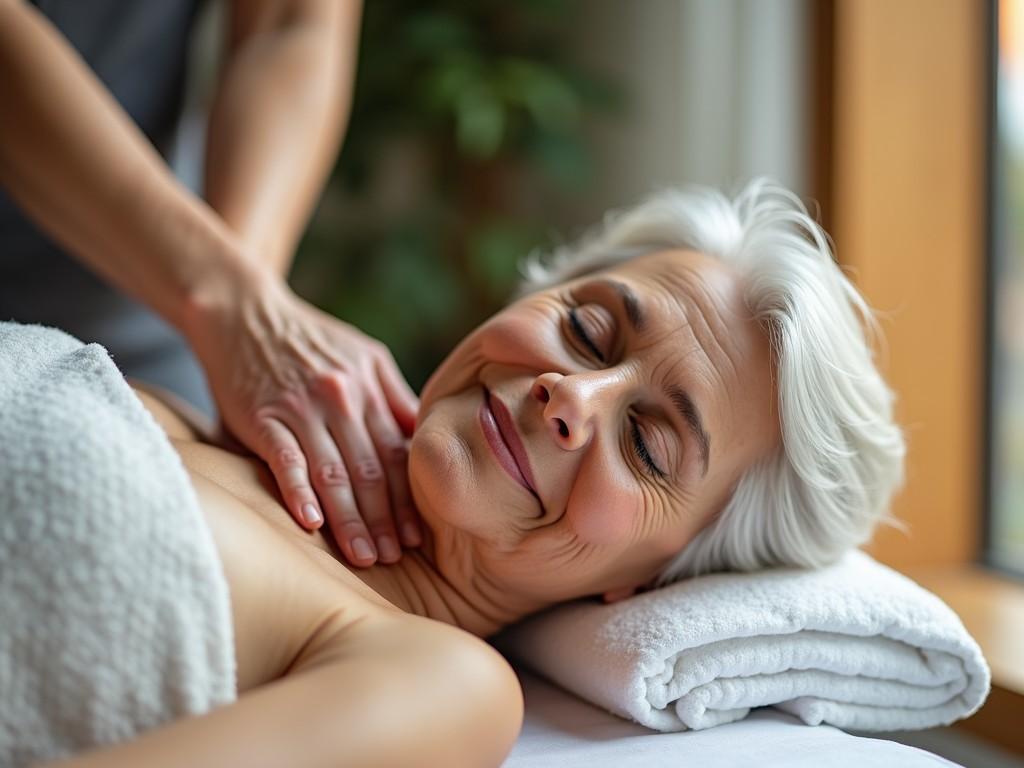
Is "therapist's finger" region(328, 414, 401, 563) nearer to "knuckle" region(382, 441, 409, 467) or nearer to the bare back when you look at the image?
"knuckle" region(382, 441, 409, 467)

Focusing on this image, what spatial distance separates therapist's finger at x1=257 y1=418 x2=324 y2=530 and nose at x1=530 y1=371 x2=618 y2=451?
316mm

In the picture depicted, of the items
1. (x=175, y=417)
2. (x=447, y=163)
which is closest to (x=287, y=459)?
(x=175, y=417)

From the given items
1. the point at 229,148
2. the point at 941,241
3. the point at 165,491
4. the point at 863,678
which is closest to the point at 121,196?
the point at 229,148

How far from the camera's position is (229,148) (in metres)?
1.86

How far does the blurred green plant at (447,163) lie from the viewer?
321 centimetres

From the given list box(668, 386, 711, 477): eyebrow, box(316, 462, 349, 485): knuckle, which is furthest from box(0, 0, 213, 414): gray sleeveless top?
box(668, 386, 711, 477): eyebrow

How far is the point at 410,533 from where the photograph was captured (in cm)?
→ 136

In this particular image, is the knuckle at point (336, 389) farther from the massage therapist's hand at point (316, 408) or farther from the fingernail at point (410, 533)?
the fingernail at point (410, 533)

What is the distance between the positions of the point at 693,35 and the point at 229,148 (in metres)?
1.46

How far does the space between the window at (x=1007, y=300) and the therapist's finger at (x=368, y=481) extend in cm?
154

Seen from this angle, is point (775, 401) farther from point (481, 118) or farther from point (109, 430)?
point (481, 118)

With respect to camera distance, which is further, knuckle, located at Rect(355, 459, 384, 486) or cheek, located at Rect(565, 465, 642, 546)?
knuckle, located at Rect(355, 459, 384, 486)

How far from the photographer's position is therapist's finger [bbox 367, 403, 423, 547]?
4.50 feet

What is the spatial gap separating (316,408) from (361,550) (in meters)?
0.21
